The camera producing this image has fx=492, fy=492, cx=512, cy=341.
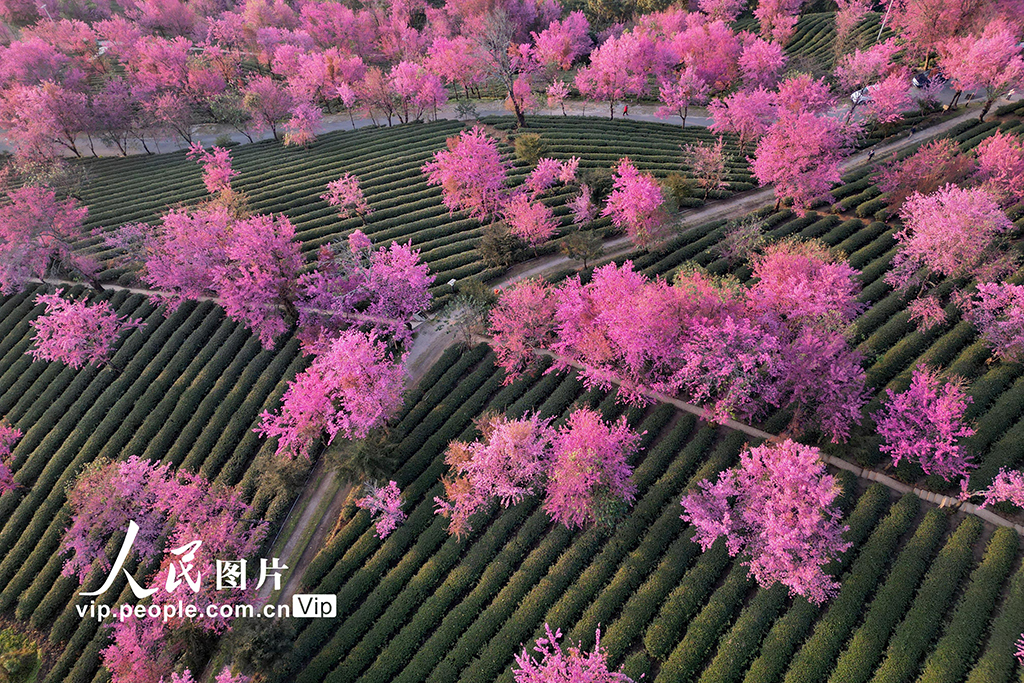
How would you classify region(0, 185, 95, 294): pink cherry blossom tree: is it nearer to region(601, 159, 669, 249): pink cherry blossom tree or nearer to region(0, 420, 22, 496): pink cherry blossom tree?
region(0, 420, 22, 496): pink cherry blossom tree

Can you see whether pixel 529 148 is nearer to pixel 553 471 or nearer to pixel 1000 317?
pixel 553 471

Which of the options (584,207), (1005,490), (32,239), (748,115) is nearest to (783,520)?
(1005,490)

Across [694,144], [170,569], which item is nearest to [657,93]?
[694,144]

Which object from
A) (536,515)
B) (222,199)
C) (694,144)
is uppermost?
(694,144)

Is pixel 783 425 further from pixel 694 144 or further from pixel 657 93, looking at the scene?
pixel 657 93

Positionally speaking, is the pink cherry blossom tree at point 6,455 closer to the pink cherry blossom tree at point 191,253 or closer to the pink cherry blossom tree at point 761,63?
the pink cherry blossom tree at point 191,253

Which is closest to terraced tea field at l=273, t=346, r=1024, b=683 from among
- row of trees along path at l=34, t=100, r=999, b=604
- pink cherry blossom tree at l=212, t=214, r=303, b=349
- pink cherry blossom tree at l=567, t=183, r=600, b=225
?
row of trees along path at l=34, t=100, r=999, b=604
